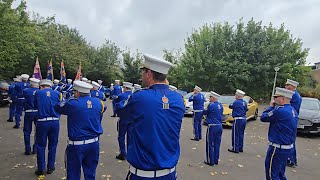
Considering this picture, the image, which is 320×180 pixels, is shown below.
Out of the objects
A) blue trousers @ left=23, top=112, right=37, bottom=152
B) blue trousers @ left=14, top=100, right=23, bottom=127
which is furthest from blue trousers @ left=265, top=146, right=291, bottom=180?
blue trousers @ left=14, top=100, right=23, bottom=127

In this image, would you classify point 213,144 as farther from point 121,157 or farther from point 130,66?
point 130,66

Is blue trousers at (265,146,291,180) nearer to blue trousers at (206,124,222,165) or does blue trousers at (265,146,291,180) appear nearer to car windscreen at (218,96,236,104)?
blue trousers at (206,124,222,165)

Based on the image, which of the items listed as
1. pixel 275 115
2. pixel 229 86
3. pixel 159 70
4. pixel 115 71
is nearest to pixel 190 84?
pixel 229 86

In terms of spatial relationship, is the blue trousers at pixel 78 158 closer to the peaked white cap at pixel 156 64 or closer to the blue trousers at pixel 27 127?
the peaked white cap at pixel 156 64

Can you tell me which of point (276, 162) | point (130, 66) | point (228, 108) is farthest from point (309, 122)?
point (130, 66)

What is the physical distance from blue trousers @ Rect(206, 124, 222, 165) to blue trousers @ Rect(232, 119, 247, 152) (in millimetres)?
1649

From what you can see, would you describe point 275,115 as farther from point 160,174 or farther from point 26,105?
point 26,105

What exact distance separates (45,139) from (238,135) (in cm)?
606

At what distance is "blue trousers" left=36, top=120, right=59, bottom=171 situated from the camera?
6.23 metres

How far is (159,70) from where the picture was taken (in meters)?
2.91

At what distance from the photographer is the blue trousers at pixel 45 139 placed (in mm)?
6234

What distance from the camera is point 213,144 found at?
7707mm

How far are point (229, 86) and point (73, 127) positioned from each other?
22674 mm

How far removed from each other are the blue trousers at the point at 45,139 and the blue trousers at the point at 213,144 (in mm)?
4042
